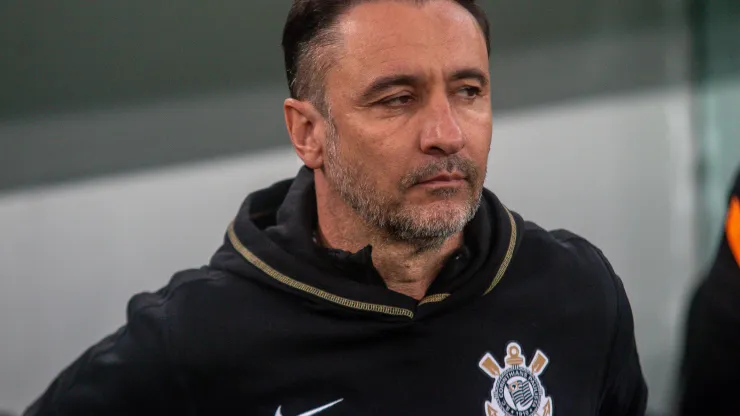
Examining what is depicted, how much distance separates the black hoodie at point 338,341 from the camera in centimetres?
108

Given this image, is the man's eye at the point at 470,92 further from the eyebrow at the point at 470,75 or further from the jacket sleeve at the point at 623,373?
the jacket sleeve at the point at 623,373

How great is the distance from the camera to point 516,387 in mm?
1105

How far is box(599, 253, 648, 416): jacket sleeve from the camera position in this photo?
4.06 ft

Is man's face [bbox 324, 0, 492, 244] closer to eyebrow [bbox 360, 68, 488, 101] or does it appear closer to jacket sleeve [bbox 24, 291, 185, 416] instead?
eyebrow [bbox 360, 68, 488, 101]

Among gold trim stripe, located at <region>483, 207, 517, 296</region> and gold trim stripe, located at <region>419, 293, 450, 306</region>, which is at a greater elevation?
gold trim stripe, located at <region>483, 207, 517, 296</region>

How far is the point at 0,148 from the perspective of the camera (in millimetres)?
1492

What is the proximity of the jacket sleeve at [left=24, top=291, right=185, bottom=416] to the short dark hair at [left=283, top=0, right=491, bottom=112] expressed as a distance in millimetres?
349

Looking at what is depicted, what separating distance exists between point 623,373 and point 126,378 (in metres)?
0.69

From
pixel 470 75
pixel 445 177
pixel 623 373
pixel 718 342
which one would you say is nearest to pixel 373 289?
pixel 445 177

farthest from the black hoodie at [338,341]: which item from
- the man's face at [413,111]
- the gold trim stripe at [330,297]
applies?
the man's face at [413,111]

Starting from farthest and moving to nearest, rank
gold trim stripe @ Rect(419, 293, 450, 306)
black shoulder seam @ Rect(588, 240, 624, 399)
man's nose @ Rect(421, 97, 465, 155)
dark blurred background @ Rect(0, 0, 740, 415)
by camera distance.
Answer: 1. dark blurred background @ Rect(0, 0, 740, 415)
2. black shoulder seam @ Rect(588, 240, 624, 399)
3. gold trim stripe @ Rect(419, 293, 450, 306)
4. man's nose @ Rect(421, 97, 465, 155)

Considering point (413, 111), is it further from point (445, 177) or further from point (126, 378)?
point (126, 378)

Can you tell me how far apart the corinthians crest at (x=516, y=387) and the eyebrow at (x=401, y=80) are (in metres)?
0.35

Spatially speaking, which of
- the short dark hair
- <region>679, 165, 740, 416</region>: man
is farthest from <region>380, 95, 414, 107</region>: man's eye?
<region>679, 165, 740, 416</region>: man
